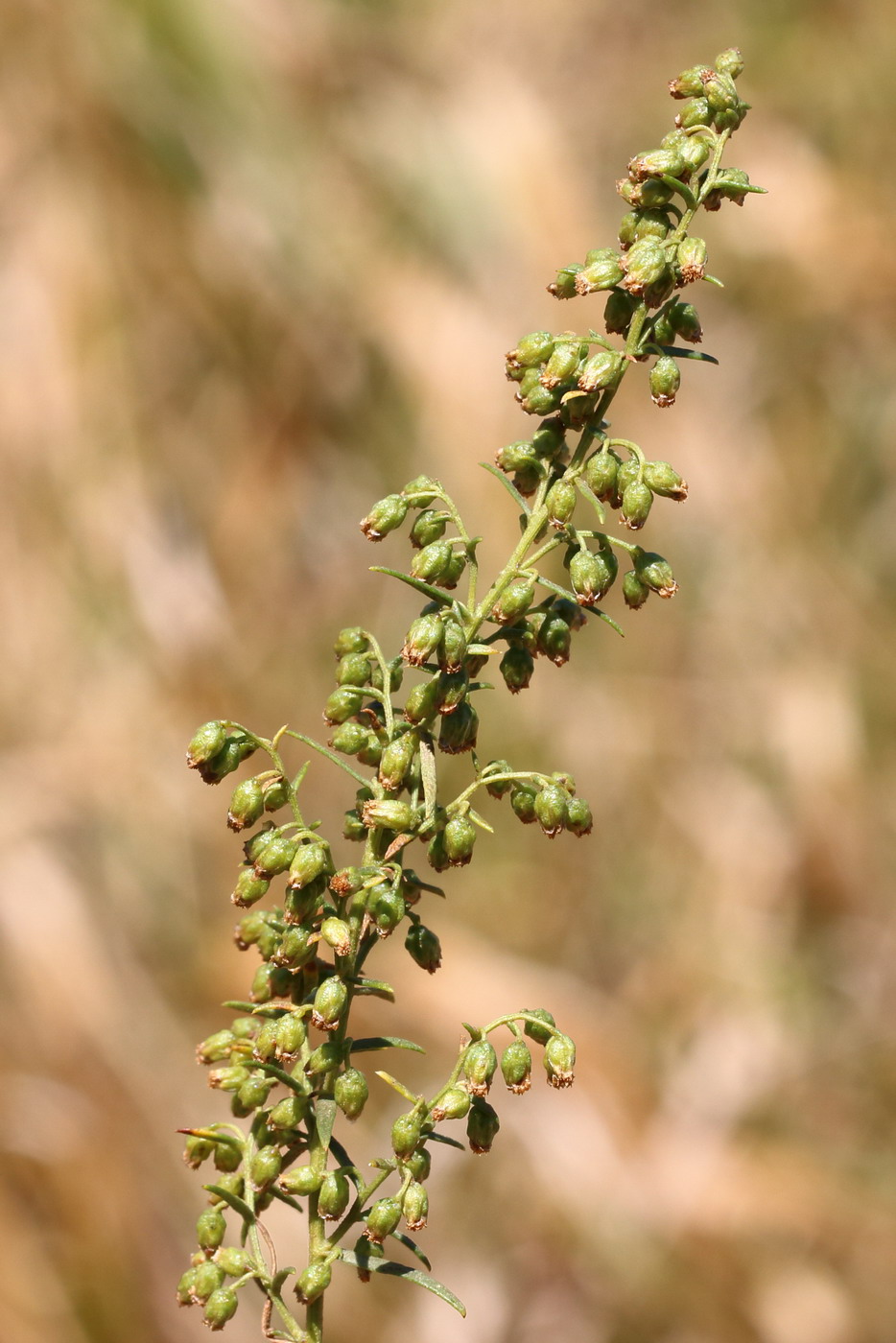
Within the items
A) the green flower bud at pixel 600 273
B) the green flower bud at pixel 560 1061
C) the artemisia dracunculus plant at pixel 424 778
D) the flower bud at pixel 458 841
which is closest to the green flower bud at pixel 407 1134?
the artemisia dracunculus plant at pixel 424 778

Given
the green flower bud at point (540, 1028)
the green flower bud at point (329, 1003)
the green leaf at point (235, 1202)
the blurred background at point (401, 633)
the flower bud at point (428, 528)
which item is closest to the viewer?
the green flower bud at point (329, 1003)

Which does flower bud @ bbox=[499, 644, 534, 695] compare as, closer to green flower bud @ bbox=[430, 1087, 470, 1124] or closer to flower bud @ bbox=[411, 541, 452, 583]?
flower bud @ bbox=[411, 541, 452, 583]

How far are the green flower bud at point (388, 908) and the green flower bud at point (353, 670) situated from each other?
34cm

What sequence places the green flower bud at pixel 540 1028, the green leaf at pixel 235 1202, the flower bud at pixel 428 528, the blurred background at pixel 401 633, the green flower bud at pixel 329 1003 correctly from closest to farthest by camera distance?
the green flower bud at pixel 329 1003 < the green leaf at pixel 235 1202 < the green flower bud at pixel 540 1028 < the flower bud at pixel 428 528 < the blurred background at pixel 401 633

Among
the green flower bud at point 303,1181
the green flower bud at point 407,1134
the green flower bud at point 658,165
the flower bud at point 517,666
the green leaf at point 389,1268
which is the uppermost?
the green flower bud at point 658,165

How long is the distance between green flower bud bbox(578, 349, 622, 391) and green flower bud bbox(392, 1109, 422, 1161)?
0.98 meters

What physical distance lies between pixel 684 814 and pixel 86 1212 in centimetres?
402

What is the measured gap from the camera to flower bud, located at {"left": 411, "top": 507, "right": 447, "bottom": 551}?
78.9 inches

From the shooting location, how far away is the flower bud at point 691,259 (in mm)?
1741

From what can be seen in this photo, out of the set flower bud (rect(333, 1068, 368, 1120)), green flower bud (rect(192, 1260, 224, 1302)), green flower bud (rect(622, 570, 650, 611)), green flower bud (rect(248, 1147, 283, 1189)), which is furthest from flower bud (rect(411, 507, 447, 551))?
green flower bud (rect(192, 1260, 224, 1302))

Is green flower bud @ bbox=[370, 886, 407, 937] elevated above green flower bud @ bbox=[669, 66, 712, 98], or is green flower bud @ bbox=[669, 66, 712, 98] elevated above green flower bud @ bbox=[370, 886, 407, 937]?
green flower bud @ bbox=[669, 66, 712, 98]

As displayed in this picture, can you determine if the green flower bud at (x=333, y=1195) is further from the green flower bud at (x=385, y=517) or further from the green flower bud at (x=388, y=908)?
the green flower bud at (x=385, y=517)

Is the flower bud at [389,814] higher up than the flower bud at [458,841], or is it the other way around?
the flower bud at [458,841]

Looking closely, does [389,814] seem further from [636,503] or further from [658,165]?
[658,165]
